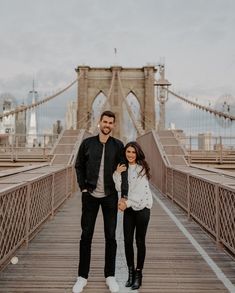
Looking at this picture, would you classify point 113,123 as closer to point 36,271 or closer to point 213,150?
point 36,271

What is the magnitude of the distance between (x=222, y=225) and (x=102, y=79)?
3796 centimetres

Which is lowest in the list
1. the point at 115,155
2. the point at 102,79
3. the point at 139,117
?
the point at 115,155

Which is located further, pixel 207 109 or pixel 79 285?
pixel 207 109

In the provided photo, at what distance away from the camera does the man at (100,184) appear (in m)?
3.71

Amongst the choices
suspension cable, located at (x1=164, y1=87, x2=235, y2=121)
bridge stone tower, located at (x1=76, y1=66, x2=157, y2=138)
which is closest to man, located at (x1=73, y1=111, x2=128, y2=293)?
suspension cable, located at (x1=164, y1=87, x2=235, y2=121)

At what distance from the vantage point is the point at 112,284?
372cm

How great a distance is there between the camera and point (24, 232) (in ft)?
17.4

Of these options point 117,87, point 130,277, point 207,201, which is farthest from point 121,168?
point 117,87

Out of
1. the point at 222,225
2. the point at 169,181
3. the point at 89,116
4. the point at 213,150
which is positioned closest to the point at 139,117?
the point at 89,116

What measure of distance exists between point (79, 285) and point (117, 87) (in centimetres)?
3851

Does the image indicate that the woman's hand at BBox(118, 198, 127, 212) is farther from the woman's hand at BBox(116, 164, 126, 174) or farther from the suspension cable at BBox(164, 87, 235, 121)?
the suspension cable at BBox(164, 87, 235, 121)

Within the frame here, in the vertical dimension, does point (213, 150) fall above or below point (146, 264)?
above

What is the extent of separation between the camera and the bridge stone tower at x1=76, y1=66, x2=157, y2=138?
4047cm

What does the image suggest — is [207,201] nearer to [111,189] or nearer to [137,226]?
[137,226]
